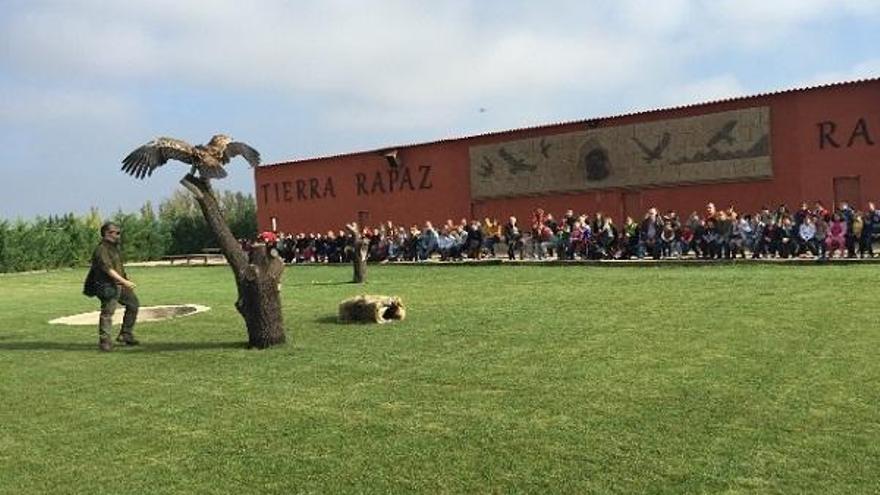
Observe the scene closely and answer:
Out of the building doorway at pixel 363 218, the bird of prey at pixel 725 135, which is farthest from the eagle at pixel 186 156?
the building doorway at pixel 363 218

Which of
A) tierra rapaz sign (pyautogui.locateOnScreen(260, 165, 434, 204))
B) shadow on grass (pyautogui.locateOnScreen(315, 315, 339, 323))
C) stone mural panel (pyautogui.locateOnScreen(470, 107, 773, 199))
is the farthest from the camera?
tierra rapaz sign (pyautogui.locateOnScreen(260, 165, 434, 204))

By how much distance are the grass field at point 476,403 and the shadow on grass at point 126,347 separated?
0.06 m

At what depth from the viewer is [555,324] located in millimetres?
10688

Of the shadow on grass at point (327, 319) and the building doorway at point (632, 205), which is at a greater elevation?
the building doorway at point (632, 205)

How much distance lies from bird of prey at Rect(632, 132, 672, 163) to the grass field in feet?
42.7

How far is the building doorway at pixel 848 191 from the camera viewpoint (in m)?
22.3

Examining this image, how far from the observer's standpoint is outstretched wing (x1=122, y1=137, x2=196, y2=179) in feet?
32.5

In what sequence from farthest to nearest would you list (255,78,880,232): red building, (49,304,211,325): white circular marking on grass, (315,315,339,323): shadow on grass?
(255,78,880,232): red building, (49,304,211,325): white circular marking on grass, (315,315,339,323): shadow on grass

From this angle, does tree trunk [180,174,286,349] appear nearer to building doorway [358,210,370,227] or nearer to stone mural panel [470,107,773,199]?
stone mural panel [470,107,773,199]

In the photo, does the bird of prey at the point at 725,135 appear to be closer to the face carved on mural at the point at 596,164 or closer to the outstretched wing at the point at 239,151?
the face carved on mural at the point at 596,164

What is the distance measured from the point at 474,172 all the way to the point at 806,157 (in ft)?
35.3

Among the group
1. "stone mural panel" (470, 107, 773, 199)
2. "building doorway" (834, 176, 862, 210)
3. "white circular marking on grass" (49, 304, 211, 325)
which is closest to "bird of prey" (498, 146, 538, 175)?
"stone mural panel" (470, 107, 773, 199)

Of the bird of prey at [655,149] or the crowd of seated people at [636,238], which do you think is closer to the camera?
the crowd of seated people at [636,238]

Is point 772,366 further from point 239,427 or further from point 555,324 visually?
point 239,427
